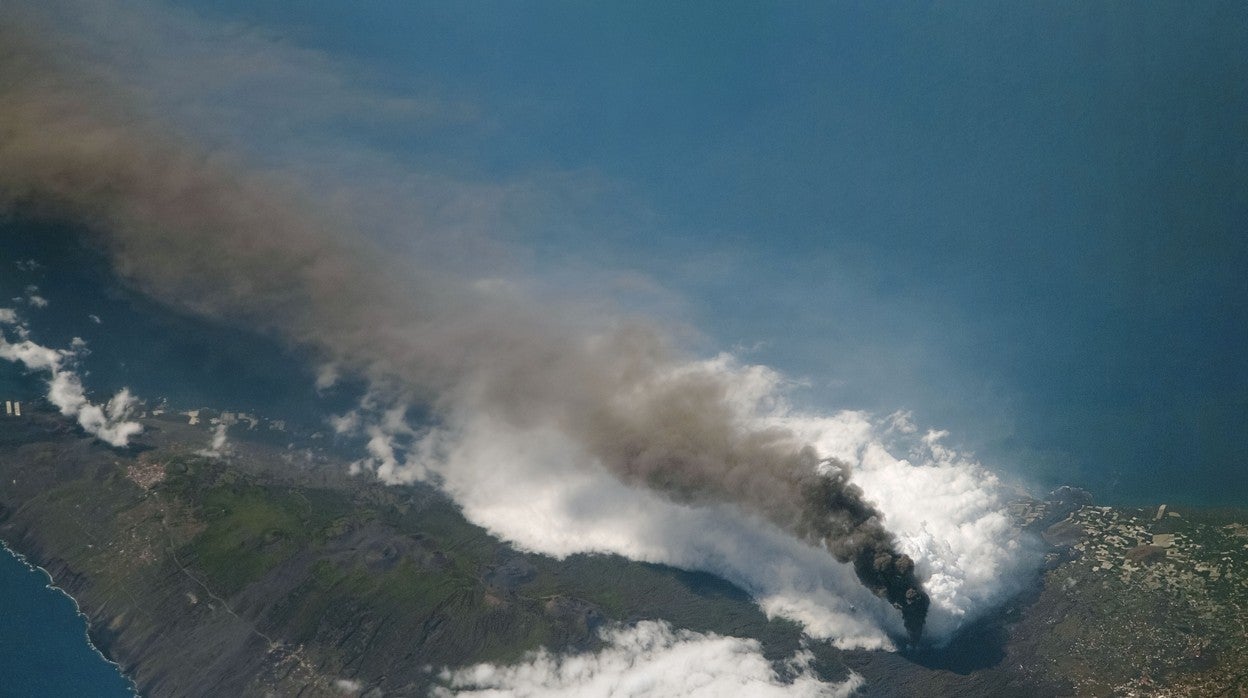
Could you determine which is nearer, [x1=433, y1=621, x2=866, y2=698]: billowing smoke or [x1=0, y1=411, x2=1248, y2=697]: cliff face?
[x1=0, y1=411, x2=1248, y2=697]: cliff face

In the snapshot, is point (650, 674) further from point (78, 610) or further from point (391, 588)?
point (78, 610)

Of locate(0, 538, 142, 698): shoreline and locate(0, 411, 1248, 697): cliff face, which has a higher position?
locate(0, 411, 1248, 697): cliff face

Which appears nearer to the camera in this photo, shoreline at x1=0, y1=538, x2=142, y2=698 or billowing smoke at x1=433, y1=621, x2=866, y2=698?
shoreline at x1=0, y1=538, x2=142, y2=698

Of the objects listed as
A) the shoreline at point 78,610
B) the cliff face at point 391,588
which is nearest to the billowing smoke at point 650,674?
the cliff face at point 391,588

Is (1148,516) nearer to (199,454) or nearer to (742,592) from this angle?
(742,592)

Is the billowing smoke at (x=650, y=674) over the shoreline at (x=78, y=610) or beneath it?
over

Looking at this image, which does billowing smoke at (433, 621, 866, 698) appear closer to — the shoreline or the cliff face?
the cliff face

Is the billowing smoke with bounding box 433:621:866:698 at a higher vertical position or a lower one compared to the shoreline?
higher

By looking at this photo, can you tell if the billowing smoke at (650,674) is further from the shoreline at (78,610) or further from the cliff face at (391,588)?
the shoreline at (78,610)

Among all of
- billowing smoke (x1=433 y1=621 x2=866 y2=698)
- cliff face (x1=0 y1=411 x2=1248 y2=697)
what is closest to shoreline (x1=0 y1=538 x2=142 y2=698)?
cliff face (x1=0 y1=411 x2=1248 y2=697)
